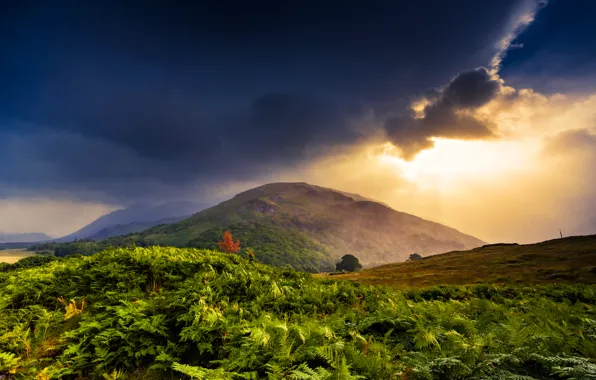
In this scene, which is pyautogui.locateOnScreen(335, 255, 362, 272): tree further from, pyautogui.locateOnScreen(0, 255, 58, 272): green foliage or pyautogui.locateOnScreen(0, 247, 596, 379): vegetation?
pyautogui.locateOnScreen(0, 247, 596, 379): vegetation

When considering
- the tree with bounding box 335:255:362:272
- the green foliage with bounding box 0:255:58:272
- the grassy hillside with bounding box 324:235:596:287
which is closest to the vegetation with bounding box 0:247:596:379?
the green foliage with bounding box 0:255:58:272

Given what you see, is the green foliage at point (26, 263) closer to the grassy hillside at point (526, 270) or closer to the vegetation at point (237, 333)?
the vegetation at point (237, 333)

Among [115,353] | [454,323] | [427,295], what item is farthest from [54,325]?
[427,295]

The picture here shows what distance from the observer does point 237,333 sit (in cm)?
559

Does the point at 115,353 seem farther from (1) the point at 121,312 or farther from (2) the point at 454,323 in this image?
(2) the point at 454,323

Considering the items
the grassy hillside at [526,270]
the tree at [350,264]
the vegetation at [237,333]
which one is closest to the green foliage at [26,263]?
the vegetation at [237,333]

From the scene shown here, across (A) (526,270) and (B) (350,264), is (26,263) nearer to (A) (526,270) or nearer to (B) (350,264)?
(A) (526,270)

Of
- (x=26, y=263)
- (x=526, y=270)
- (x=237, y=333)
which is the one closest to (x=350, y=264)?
(x=526, y=270)

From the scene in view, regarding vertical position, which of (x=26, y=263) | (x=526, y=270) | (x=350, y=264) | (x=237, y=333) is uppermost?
(x=526, y=270)

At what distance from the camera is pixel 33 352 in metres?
6.49

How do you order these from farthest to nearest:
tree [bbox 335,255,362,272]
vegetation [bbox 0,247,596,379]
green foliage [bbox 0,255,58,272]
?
tree [bbox 335,255,362,272] < green foliage [bbox 0,255,58,272] < vegetation [bbox 0,247,596,379]

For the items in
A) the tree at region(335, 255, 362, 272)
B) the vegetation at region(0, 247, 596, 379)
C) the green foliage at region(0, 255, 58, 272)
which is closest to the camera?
the vegetation at region(0, 247, 596, 379)

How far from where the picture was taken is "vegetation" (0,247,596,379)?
4.29 meters

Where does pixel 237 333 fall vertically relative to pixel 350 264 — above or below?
above
